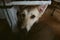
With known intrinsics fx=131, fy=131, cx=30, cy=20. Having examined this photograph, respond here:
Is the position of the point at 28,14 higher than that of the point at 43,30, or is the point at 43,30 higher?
the point at 28,14

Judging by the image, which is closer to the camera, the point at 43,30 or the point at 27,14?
the point at 27,14

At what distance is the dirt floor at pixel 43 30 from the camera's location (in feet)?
2.58

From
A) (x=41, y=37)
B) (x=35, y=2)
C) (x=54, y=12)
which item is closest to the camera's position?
(x=35, y=2)

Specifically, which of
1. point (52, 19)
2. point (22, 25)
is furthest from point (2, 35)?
point (52, 19)

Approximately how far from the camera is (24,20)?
3.27 feet

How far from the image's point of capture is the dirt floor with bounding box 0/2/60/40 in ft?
2.58

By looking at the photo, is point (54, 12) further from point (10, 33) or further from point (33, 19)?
point (10, 33)

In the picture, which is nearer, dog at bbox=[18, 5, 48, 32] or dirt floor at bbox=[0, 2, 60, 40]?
dirt floor at bbox=[0, 2, 60, 40]

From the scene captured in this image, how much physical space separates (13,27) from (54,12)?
2.77 ft

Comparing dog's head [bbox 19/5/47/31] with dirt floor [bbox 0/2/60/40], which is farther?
dog's head [bbox 19/5/47/31]

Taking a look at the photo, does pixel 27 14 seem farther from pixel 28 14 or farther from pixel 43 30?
pixel 43 30

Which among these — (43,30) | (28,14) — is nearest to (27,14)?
(28,14)

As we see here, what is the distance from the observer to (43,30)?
1213 mm

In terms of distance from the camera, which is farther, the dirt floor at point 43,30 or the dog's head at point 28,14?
the dog's head at point 28,14
